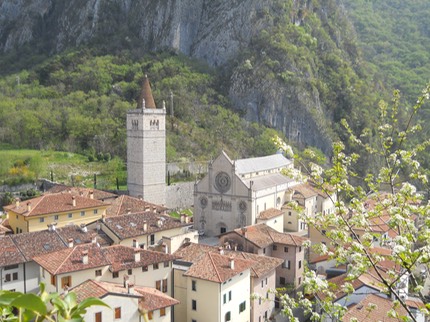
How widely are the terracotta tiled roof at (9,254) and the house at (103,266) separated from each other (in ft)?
5.81

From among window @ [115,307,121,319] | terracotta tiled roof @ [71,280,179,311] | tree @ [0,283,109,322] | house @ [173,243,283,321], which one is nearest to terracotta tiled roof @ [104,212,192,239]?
house @ [173,243,283,321]

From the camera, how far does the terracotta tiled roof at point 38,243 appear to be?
106 feet

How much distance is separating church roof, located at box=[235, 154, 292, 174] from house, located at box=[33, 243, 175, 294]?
24.1 m

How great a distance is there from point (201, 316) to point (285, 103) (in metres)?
81.1

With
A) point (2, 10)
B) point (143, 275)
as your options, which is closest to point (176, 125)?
point (143, 275)

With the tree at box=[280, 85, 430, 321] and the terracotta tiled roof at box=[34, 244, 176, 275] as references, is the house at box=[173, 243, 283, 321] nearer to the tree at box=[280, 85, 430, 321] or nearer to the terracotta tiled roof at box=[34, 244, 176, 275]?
the terracotta tiled roof at box=[34, 244, 176, 275]

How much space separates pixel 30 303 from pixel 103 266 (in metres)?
27.4

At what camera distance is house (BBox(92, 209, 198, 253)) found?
37.1 metres

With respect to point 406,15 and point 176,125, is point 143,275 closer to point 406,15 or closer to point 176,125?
point 176,125

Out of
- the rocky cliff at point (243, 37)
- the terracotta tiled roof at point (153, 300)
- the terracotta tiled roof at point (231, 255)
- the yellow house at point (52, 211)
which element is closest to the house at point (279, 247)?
the terracotta tiled roof at point (231, 255)

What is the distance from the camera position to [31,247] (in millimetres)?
32781

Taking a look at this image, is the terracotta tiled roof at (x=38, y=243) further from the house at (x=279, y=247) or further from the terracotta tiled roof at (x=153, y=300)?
the house at (x=279, y=247)

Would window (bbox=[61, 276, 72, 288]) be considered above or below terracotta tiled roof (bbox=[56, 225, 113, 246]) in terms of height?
below

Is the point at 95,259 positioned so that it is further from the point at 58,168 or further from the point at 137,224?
the point at 58,168
